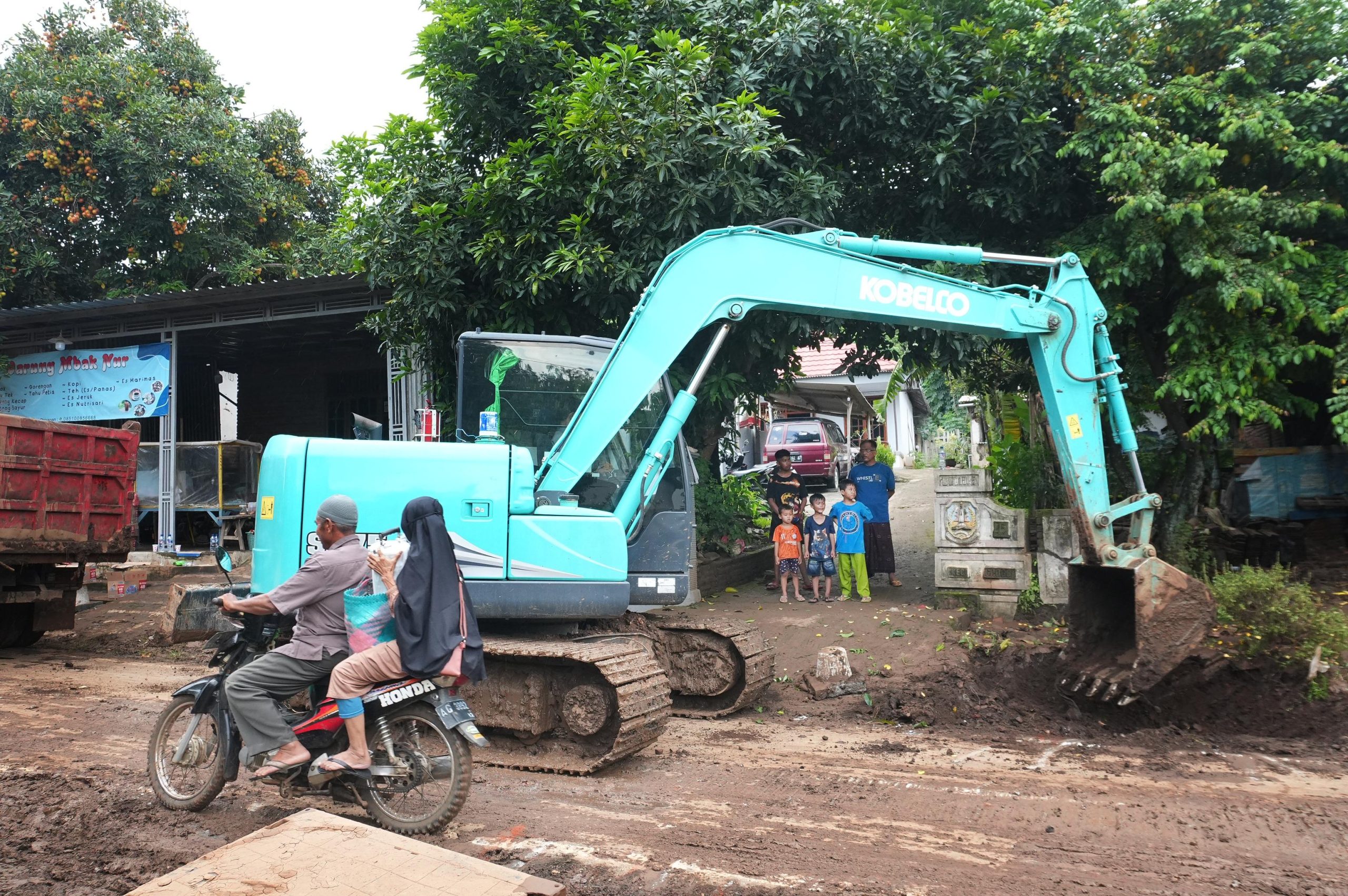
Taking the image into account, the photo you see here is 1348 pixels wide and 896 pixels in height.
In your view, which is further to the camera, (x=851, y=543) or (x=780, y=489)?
(x=780, y=489)

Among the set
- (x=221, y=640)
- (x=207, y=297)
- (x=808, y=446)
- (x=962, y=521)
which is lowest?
(x=221, y=640)

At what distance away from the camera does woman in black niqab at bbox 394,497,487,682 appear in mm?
4500

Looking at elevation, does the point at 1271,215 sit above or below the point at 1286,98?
below

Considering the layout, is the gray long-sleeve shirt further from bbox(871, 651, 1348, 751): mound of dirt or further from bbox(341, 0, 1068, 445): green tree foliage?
bbox(341, 0, 1068, 445): green tree foliage

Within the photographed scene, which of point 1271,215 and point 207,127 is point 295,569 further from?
point 207,127

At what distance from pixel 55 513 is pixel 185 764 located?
5.87m

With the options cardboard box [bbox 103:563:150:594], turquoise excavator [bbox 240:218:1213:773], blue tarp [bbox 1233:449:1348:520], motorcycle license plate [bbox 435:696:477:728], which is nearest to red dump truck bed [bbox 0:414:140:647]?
cardboard box [bbox 103:563:150:594]

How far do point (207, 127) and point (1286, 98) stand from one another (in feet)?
53.6

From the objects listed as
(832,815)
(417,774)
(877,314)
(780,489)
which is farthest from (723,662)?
(780,489)

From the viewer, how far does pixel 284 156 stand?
1922 centimetres

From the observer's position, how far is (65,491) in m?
9.55

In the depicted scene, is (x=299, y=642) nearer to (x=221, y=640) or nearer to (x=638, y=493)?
(x=221, y=640)

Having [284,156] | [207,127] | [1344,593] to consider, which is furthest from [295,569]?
[284,156]

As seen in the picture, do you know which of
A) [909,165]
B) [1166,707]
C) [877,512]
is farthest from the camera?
[877,512]
